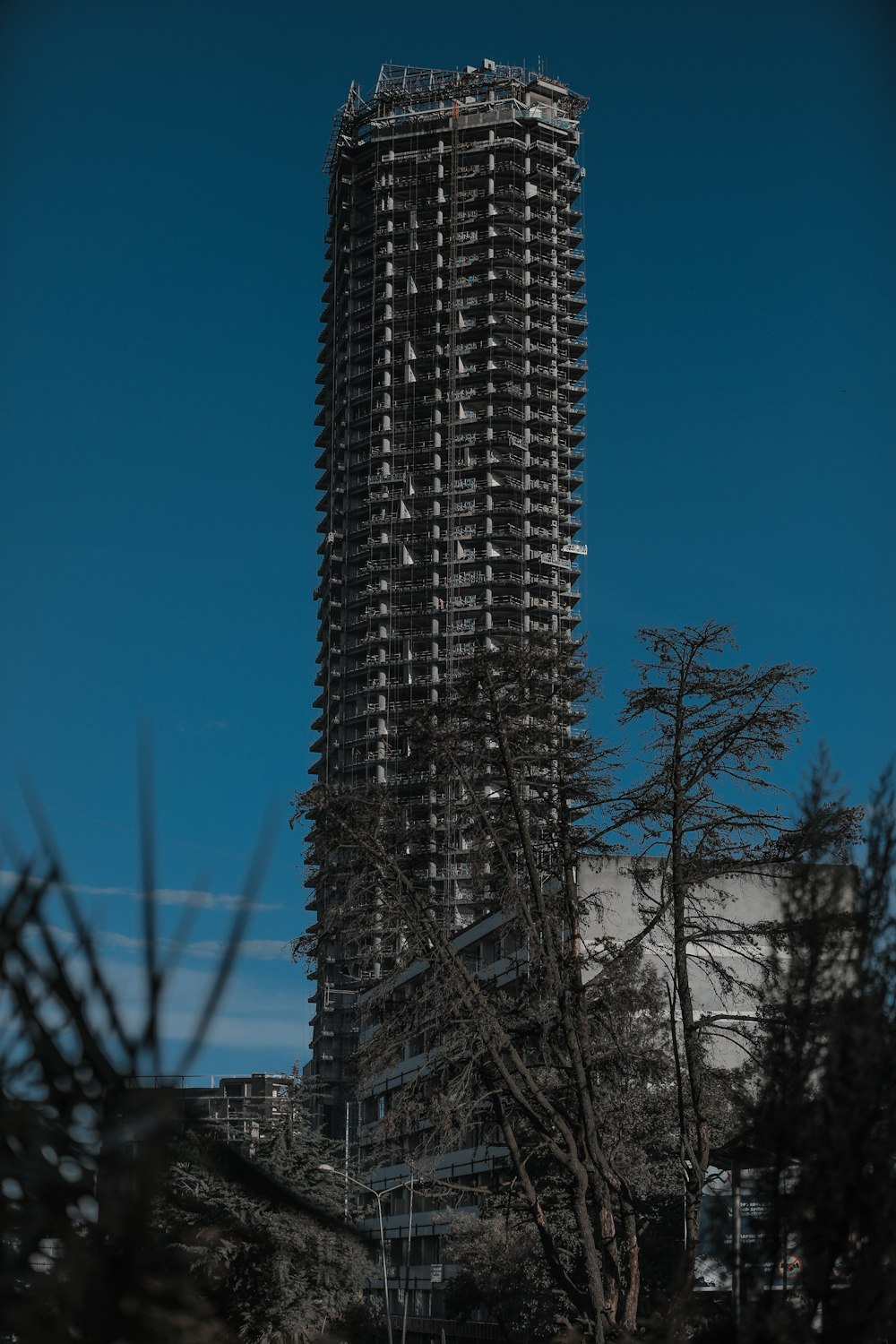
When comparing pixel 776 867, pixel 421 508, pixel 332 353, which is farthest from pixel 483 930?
pixel 332 353

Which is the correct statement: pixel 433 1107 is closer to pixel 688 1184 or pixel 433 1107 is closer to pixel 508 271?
pixel 688 1184

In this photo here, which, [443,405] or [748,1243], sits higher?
[443,405]

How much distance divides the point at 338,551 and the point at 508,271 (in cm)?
2410

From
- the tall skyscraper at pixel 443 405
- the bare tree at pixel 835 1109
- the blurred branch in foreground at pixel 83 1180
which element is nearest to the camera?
the blurred branch in foreground at pixel 83 1180

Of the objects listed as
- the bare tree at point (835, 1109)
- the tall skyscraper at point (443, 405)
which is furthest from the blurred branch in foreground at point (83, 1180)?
the tall skyscraper at point (443, 405)

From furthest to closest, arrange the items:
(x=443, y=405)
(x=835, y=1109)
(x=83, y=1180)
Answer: (x=443, y=405) → (x=835, y=1109) → (x=83, y=1180)

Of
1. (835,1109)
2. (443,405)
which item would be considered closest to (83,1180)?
(835,1109)

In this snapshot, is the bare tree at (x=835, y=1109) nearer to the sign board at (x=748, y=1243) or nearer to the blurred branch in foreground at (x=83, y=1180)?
the sign board at (x=748, y=1243)

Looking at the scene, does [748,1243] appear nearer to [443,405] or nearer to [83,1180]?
[83,1180]

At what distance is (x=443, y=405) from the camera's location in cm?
11175

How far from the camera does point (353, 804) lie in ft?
69.8

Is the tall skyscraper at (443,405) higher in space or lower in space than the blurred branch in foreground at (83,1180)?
higher

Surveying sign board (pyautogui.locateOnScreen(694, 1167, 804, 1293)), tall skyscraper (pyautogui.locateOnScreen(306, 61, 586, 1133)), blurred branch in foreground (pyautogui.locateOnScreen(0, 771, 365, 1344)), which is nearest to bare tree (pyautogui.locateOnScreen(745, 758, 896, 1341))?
sign board (pyautogui.locateOnScreen(694, 1167, 804, 1293))

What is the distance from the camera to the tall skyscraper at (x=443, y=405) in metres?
109
